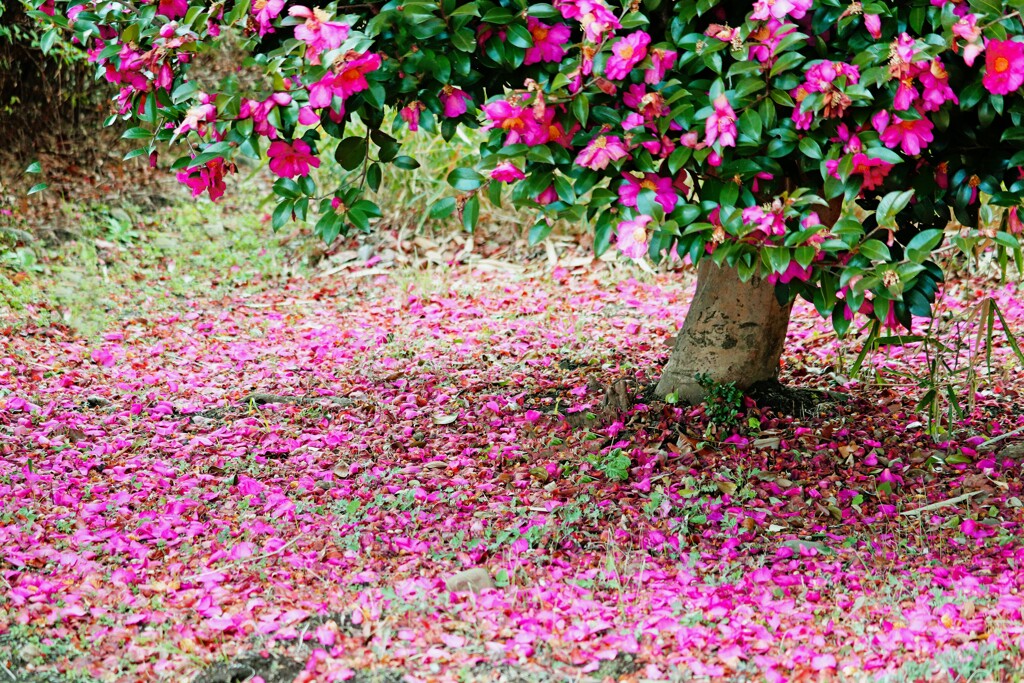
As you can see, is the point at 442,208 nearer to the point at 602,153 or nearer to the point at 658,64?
the point at 602,153

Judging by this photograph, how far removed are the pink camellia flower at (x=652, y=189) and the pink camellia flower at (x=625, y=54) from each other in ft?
0.75

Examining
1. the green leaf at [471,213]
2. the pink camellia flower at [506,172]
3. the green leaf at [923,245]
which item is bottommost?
the green leaf at [471,213]

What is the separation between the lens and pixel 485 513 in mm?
2852

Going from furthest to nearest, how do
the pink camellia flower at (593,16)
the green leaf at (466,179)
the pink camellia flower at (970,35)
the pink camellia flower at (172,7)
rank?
the pink camellia flower at (172,7), the green leaf at (466,179), the pink camellia flower at (593,16), the pink camellia flower at (970,35)

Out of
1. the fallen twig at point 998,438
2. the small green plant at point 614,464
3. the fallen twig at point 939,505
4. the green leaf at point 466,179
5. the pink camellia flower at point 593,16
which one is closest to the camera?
the pink camellia flower at point 593,16

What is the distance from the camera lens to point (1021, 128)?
7.10 feet

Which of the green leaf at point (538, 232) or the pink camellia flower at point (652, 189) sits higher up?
the pink camellia flower at point (652, 189)

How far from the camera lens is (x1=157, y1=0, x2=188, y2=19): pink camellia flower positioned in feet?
7.89

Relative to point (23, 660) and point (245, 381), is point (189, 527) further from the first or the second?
point (245, 381)

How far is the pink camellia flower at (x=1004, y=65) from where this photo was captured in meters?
2.00

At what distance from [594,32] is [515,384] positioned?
6.36 feet

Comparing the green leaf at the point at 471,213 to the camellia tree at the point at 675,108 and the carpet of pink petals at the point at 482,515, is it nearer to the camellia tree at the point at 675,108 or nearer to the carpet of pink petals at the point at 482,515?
the camellia tree at the point at 675,108

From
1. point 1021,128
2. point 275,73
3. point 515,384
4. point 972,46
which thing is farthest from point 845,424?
point 275,73

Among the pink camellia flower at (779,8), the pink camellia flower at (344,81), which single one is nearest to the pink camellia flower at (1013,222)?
the pink camellia flower at (779,8)
